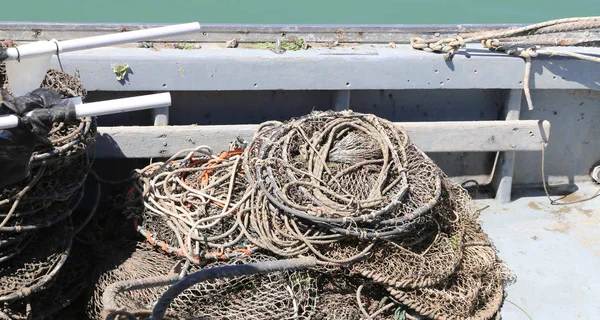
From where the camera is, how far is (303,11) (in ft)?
36.8

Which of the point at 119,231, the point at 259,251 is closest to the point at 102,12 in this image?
the point at 119,231

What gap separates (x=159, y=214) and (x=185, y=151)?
0.47 metres

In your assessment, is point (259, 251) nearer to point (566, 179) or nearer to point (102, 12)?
point (566, 179)

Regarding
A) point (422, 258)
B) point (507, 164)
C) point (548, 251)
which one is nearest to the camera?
point (422, 258)

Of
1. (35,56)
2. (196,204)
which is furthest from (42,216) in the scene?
(35,56)

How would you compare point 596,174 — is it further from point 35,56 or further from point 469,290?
point 35,56

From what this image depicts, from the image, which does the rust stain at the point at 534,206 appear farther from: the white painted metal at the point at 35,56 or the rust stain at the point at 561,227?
the white painted metal at the point at 35,56

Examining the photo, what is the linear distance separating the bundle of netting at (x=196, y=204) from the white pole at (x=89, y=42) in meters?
1.13

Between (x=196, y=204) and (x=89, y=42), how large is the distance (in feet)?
4.27

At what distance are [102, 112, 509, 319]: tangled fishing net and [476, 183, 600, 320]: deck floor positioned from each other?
260 mm

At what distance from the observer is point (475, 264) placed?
3.77m

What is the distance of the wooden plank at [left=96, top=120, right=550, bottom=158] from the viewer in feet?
13.7

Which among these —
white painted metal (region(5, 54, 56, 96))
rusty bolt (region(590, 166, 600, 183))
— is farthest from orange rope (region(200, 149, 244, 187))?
rusty bolt (region(590, 166, 600, 183))

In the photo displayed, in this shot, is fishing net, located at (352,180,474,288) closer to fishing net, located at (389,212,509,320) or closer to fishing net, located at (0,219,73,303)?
fishing net, located at (389,212,509,320)
